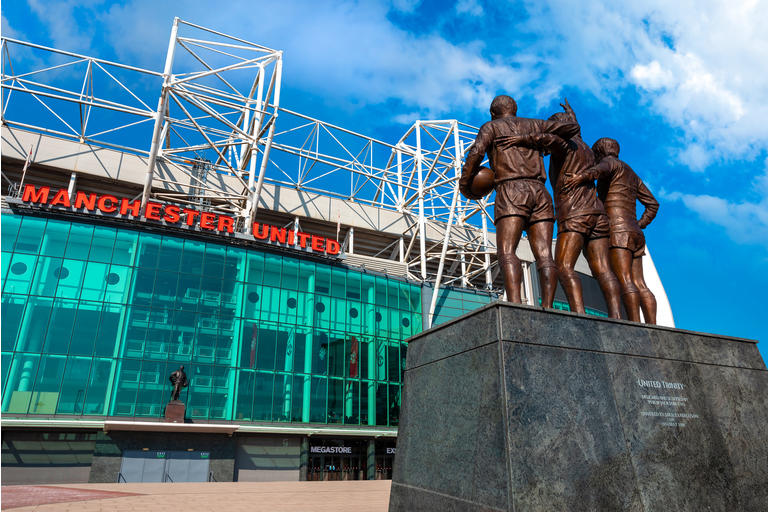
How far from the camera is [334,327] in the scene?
2952cm

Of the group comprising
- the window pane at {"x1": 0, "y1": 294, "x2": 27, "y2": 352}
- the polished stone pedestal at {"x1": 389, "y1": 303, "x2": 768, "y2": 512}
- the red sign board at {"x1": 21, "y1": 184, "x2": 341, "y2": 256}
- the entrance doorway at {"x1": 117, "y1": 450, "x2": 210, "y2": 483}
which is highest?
the red sign board at {"x1": 21, "y1": 184, "x2": 341, "y2": 256}

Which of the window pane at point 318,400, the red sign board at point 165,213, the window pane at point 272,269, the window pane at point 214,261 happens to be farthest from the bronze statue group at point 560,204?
the red sign board at point 165,213

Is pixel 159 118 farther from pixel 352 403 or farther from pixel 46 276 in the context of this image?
pixel 352 403

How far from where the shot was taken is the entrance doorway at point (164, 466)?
887 inches

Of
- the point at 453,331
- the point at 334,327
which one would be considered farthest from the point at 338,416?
the point at 453,331

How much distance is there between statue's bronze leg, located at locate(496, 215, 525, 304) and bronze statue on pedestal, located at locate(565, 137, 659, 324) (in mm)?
1431

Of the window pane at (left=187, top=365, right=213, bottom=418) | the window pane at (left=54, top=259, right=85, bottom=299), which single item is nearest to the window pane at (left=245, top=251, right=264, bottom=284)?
the window pane at (left=187, top=365, right=213, bottom=418)

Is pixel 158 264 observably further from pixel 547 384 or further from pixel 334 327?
pixel 547 384

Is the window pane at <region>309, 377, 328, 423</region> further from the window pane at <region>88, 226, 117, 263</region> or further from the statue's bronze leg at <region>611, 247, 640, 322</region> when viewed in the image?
the statue's bronze leg at <region>611, 247, 640, 322</region>

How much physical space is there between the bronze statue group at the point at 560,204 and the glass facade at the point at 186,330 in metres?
21.8

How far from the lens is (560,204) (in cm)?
777

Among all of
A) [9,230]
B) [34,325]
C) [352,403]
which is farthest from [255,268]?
[9,230]

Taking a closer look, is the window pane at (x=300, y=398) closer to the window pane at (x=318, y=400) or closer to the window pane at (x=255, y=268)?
the window pane at (x=318, y=400)

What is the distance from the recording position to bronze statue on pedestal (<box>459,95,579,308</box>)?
271 inches
